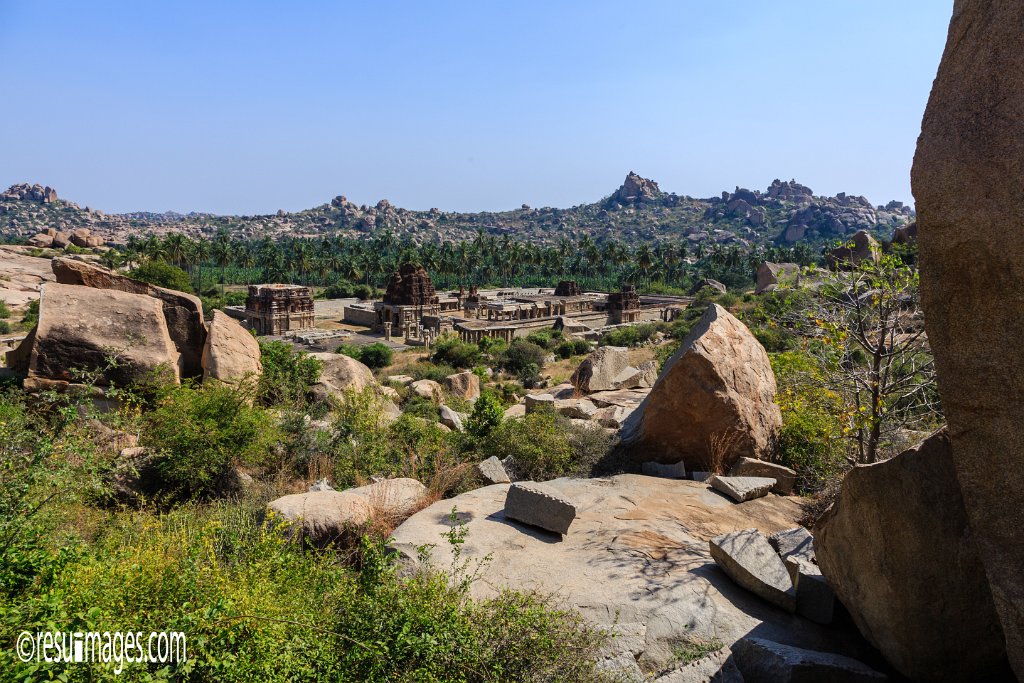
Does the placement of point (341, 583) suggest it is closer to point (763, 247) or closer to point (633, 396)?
point (633, 396)

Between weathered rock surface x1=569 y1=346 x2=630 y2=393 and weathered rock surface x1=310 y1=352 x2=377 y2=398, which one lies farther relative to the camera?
weathered rock surface x1=569 y1=346 x2=630 y2=393

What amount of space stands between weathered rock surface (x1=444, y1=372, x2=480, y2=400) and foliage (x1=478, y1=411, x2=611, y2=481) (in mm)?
9548

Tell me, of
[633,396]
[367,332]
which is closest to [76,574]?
[633,396]

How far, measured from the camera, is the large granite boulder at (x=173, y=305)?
12.2 metres

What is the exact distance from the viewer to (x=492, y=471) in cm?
877

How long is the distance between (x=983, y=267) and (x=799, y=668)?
2919 millimetres

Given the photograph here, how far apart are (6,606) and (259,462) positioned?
5.88m

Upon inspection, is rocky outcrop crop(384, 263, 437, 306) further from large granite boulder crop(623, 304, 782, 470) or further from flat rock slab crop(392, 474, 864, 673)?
flat rock slab crop(392, 474, 864, 673)

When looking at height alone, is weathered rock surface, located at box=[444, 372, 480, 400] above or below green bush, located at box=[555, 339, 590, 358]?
above

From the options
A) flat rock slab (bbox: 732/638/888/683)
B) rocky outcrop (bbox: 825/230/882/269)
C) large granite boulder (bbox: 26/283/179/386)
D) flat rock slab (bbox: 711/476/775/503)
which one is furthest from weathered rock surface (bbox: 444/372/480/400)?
flat rock slab (bbox: 732/638/888/683)

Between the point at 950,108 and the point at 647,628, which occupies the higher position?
the point at 950,108

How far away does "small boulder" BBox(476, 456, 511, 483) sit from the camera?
342 inches

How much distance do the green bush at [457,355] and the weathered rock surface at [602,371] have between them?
1486cm

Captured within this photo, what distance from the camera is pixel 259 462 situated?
31.0 feet
